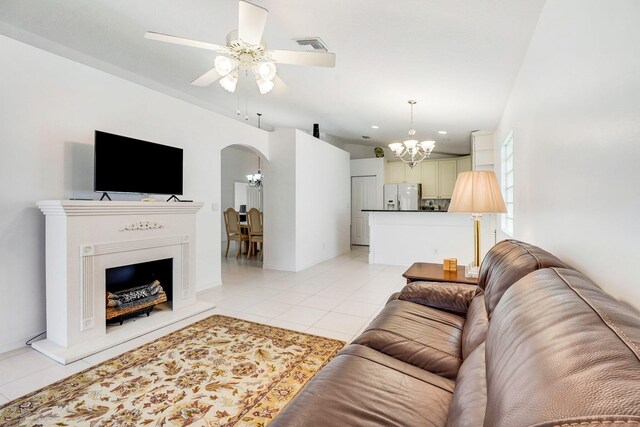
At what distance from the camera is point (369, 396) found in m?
1.14

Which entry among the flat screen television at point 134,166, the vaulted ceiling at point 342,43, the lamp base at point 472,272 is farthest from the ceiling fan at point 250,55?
the lamp base at point 472,272

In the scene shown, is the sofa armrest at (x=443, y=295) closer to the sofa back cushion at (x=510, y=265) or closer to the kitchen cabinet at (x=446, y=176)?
the sofa back cushion at (x=510, y=265)

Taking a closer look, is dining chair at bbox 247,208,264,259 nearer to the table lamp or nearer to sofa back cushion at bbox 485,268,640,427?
the table lamp

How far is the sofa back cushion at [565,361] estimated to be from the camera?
0.44m

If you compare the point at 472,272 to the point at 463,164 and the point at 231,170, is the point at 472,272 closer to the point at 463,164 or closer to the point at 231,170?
the point at 463,164

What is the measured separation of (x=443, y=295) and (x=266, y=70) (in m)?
2.17

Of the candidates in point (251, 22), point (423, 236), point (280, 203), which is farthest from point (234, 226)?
point (251, 22)

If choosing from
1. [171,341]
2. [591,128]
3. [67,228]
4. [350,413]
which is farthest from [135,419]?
[591,128]

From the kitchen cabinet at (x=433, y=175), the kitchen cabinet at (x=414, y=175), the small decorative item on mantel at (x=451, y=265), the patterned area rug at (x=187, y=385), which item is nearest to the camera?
the patterned area rug at (x=187, y=385)

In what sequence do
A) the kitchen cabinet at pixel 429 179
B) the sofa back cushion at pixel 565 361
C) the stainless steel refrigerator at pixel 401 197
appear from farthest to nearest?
the kitchen cabinet at pixel 429 179, the stainless steel refrigerator at pixel 401 197, the sofa back cushion at pixel 565 361

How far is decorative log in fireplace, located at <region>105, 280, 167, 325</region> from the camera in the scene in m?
2.84

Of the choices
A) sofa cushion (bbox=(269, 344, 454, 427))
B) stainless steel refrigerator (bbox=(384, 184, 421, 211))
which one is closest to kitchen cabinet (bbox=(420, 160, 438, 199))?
stainless steel refrigerator (bbox=(384, 184, 421, 211))

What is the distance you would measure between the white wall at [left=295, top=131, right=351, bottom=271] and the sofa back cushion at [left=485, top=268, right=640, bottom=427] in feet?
15.9

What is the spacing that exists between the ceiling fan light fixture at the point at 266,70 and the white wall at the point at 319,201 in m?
3.01
